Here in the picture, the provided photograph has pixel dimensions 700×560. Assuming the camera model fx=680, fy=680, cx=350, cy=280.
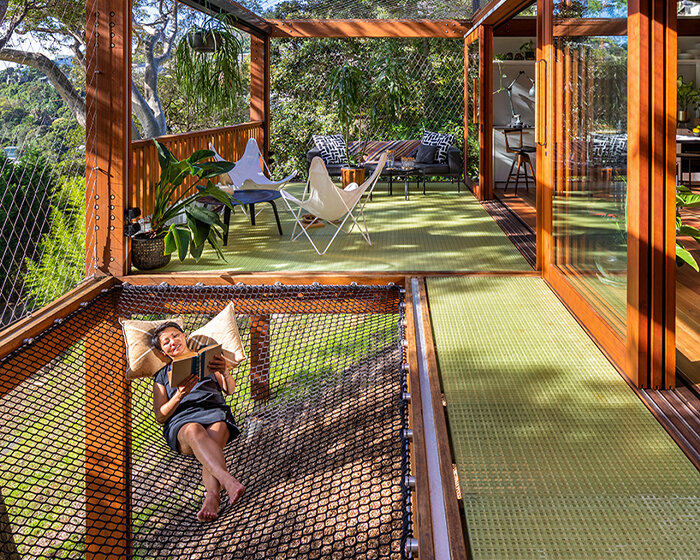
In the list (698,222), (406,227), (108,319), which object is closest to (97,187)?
(108,319)

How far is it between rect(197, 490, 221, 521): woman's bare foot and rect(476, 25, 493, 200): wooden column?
6.26 metres

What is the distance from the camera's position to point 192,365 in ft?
13.5

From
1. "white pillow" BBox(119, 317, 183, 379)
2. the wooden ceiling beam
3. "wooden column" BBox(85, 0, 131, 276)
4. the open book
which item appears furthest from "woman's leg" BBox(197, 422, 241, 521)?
the wooden ceiling beam

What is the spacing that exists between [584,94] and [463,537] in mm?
2812

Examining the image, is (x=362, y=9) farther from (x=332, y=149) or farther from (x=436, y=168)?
(x=436, y=168)

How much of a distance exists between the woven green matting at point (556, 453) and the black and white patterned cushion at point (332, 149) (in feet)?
21.6

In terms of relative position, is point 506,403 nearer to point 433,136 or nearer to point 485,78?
point 485,78

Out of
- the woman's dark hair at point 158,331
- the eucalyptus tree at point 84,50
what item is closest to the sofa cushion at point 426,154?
the eucalyptus tree at point 84,50

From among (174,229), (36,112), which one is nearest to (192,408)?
(174,229)

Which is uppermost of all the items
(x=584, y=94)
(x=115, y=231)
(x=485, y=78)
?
(x=485, y=78)

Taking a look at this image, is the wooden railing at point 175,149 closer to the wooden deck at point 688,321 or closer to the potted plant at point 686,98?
the wooden deck at point 688,321

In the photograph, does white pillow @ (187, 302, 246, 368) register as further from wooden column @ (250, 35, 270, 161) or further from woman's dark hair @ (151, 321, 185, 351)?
wooden column @ (250, 35, 270, 161)

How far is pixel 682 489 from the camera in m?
2.23

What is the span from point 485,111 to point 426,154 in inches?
43.9
